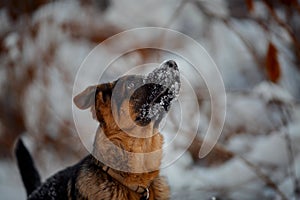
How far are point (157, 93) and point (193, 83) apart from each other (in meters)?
1.70

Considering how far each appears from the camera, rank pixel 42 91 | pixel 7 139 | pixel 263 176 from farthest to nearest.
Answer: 1. pixel 7 139
2. pixel 42 91
3. pixel 263 176

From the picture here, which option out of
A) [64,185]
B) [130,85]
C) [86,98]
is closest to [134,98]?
[130,85]

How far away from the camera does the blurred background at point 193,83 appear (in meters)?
3.73

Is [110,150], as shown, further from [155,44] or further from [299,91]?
[299,91]

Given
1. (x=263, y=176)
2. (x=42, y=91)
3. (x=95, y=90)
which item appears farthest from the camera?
(x=42, y=91)

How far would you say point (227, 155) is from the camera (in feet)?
12.5

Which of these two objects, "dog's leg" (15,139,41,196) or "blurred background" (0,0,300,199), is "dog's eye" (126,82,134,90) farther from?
"blurred background" (0,0,300,199)

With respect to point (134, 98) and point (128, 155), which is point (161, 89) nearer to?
point (134, 98)

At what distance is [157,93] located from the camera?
1.89 metres

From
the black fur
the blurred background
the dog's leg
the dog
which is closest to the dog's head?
the dog

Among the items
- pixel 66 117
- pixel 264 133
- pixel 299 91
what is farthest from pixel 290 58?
pixel 66 117

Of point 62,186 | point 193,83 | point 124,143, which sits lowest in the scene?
point 62,186

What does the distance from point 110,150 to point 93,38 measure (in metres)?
2.12

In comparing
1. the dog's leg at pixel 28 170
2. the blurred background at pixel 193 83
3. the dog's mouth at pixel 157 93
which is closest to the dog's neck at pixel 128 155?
the dog's mouth at pixel 157 93
